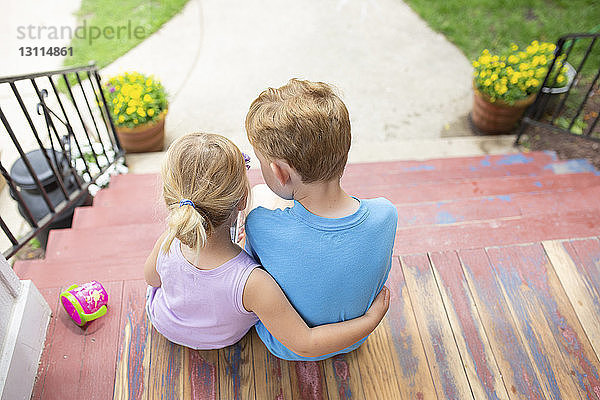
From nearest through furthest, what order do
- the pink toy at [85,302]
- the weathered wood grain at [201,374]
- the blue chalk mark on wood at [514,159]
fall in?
the weathered wood grain at [201,374], the pink toy at [85,302], the blue chalk mark on wood at [514,159]

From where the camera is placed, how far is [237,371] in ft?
4.86

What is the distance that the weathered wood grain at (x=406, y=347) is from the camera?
A: 146 cm

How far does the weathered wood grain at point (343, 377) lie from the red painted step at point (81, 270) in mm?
771

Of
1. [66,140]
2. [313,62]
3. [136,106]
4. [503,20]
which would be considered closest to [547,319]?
[136,106]

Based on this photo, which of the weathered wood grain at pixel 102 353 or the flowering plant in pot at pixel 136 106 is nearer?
the weathered wood grain at pixel 102 353

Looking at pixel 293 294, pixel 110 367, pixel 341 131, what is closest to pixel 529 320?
pixel 293 294

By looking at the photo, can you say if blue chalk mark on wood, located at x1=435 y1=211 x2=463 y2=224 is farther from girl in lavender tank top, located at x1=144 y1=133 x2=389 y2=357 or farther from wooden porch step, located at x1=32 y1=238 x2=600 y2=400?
girl in lavender tank top, located at x1=144 y1=133 x2=389 y2=357

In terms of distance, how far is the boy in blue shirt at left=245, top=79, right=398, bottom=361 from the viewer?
1.03 meters

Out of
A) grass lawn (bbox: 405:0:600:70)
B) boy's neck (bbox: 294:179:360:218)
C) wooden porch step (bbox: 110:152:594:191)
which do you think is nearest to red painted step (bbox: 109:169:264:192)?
wooden porch step (bbox: 110:152:594:191)

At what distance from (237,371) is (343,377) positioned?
341 mm

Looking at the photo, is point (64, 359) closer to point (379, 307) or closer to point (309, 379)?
point (309, 379)

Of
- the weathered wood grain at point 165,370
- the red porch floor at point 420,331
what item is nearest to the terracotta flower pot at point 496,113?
the red porch floor at point 420,331

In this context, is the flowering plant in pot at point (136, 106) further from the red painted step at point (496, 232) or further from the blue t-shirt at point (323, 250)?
the blue t-shirt at point (323, 250)

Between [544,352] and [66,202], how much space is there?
223 cm
